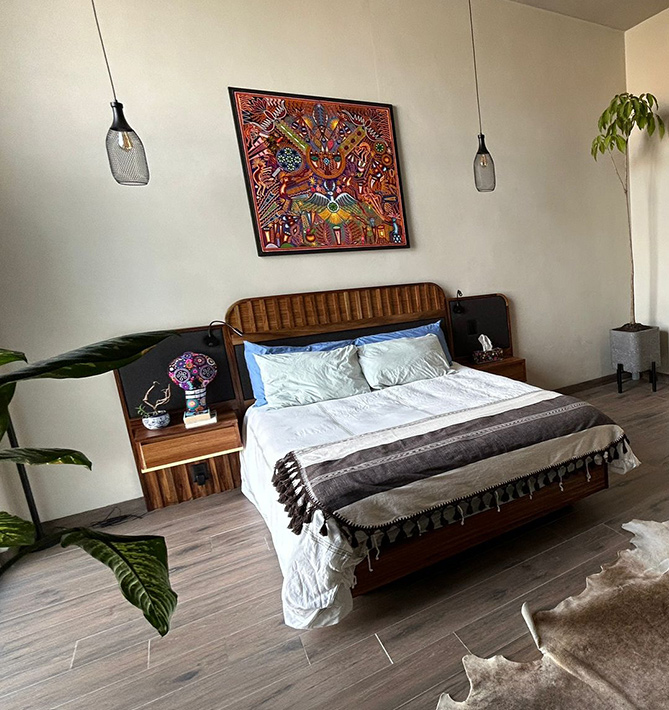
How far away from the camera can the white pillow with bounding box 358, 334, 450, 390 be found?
2766 millimetres

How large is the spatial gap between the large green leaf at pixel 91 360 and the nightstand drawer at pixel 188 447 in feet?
5.99


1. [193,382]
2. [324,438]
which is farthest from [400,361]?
[193,382]

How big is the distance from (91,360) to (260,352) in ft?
6.90

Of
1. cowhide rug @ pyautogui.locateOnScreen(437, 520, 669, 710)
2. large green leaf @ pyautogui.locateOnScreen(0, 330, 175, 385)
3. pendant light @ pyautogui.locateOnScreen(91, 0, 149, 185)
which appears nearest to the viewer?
large green leaf @ pyautogui.locateOnScreen(0, 330, 175, 385)

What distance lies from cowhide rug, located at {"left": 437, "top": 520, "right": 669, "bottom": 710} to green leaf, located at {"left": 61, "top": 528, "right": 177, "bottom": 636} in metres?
1.05

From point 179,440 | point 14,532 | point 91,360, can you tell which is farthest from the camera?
point 179,440

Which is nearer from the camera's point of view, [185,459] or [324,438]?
[324,438]

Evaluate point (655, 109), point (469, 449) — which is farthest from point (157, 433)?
point (655, 109)

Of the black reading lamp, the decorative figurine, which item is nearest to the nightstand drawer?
the decorative figurine

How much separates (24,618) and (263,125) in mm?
3135

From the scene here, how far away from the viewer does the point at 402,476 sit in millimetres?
1511

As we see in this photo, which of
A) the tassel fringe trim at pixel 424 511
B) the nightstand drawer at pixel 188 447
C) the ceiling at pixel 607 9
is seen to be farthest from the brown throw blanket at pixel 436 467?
the ceiling at pixel 607 9

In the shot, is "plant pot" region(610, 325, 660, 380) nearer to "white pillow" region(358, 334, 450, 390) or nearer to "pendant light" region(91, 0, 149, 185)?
"white pillow" region(358, 334, 450, 390)

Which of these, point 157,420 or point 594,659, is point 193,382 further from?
point 594,659
